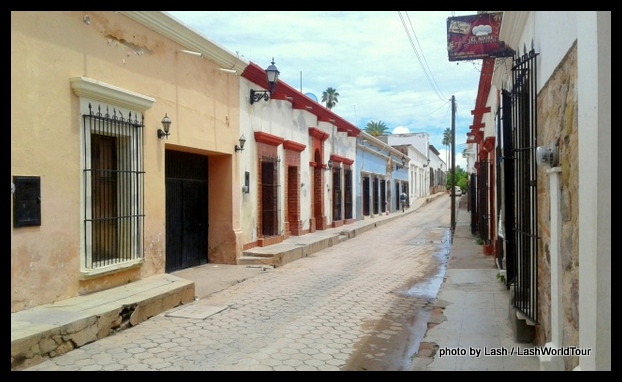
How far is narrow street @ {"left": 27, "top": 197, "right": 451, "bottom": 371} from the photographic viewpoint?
5.00 metres

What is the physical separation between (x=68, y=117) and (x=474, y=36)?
211 inches

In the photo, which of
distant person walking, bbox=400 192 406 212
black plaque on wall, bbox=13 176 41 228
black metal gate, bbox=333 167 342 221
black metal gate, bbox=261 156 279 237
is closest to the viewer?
black plaque on wall, bbox=13 176 41 228

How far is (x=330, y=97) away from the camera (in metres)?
55.6

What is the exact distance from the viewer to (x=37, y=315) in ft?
18.0

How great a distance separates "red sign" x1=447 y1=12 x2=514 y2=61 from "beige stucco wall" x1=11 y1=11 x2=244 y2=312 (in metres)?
4.38

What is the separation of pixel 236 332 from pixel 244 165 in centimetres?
594

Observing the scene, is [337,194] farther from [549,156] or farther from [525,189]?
[549,156]

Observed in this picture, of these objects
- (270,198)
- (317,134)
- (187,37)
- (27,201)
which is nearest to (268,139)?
(270,198)

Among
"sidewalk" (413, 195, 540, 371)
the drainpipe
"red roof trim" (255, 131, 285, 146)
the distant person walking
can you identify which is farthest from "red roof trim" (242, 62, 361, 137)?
the distant person walking

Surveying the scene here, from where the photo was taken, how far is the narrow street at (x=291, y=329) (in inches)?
197

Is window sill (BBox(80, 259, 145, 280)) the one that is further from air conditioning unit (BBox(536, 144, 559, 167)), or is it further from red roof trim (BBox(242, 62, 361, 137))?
air conditioning unit (BBox(536, 144, 559, 167))

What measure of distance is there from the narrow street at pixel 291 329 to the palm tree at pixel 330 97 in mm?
45810

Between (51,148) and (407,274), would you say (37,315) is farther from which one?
(407,274)
